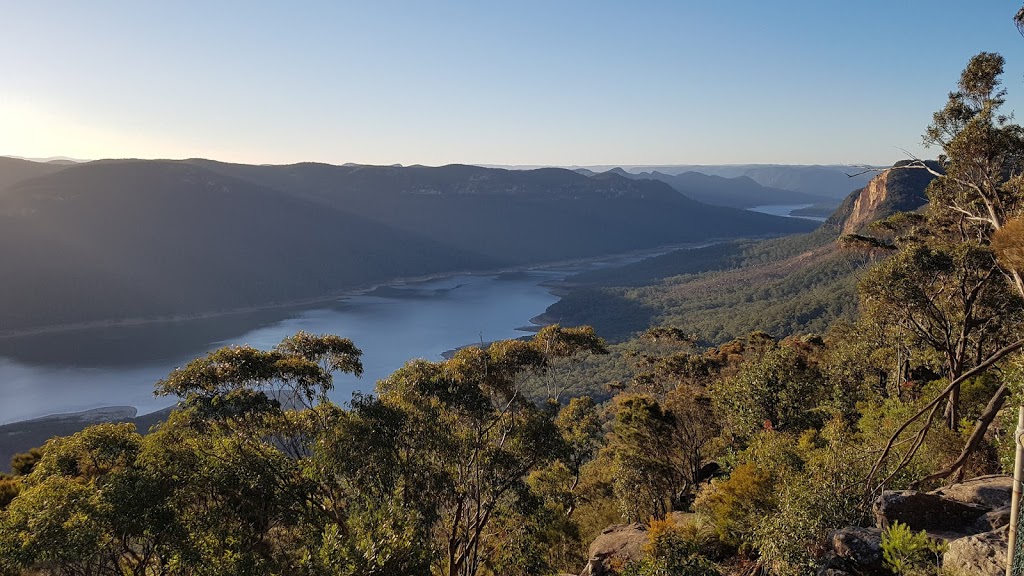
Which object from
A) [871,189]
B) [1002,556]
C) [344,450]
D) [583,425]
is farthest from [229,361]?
[871,189]

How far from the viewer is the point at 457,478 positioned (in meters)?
12.0

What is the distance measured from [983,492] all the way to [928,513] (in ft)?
4.63

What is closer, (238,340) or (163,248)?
(238,340)

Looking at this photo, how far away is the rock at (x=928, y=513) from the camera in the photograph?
703cm

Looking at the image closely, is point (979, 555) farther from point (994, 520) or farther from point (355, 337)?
point (355, 337)

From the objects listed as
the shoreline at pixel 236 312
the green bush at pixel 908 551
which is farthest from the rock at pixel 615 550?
the shoreline at pixel 236 312

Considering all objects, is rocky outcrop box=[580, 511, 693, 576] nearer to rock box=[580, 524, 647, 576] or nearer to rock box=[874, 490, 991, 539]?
rock box=[580, 524, 647, 576]

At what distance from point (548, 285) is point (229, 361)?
15790 centimetres

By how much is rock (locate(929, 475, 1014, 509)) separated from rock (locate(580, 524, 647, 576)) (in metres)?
6.22

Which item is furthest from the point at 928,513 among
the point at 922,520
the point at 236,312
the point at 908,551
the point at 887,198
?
the point at 236,312

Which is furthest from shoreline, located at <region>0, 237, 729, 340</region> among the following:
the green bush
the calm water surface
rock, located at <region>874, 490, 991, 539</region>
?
the green bush

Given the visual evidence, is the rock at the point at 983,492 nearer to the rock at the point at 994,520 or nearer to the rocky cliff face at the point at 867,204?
the rock at the point at 994,520

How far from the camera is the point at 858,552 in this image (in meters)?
6.66

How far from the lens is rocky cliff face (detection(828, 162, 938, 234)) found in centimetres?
10262
